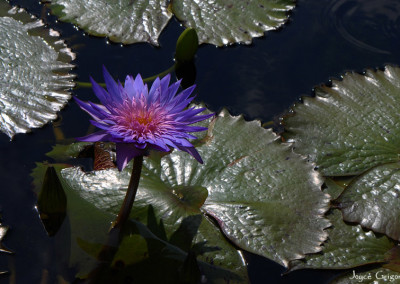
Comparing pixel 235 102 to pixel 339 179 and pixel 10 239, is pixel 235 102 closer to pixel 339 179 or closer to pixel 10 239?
pixel 339 179

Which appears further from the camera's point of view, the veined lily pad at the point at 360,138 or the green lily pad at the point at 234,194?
the veined lily pad at the point at 360,138

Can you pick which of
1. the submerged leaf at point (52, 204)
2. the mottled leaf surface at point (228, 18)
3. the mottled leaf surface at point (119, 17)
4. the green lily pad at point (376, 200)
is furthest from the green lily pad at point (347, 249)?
the mottled leaf surface at point (119, 17)

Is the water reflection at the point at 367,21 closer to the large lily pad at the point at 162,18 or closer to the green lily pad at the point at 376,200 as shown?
the large lily pad at the point at 162,18

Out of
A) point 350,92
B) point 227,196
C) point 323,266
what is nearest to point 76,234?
point 227,196

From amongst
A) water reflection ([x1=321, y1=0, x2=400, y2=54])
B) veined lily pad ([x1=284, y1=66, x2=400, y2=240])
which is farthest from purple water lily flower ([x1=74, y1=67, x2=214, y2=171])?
water reflection ([x1=321, y1=0, x2=400, y2=54])

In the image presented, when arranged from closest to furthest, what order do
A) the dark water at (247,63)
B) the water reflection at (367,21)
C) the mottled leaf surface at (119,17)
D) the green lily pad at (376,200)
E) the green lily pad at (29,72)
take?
the green lily pad at (376,200) → the dark water at (247,63) → the green lily pad at (29,72) → the mottled leaf surface at (119,17) → the water reflection at (367,21)

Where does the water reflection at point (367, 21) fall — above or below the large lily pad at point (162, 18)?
below

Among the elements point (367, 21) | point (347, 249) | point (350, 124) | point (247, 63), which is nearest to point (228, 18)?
point (247, 63)
